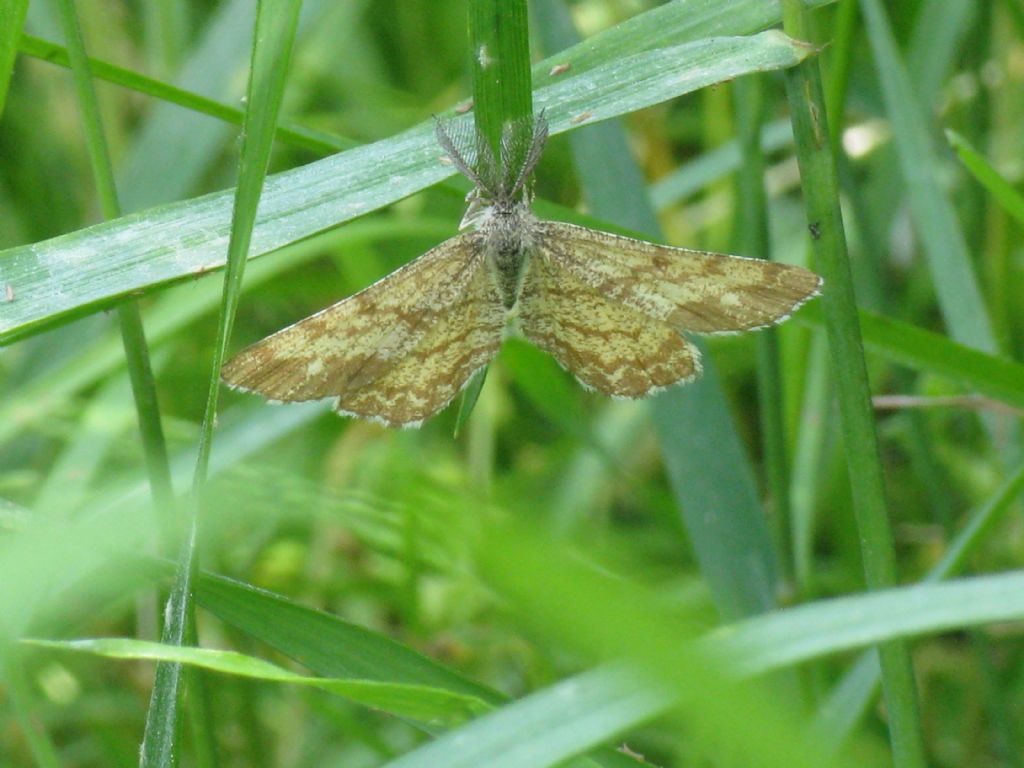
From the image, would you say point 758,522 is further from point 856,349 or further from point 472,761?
point 472,761

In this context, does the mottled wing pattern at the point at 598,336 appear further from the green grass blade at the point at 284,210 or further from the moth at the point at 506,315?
the green grass blade at the point at 284,210

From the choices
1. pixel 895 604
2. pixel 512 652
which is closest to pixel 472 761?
pixel 895 604

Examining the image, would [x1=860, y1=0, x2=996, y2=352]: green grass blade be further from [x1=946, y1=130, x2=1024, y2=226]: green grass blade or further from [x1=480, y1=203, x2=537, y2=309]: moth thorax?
[x1=480, y1=203, x2=537, y2=309]: moth thorax

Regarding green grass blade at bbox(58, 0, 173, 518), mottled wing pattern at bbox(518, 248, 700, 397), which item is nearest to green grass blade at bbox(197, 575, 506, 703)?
green grass blade at bbox(58, 0, 173, 518)

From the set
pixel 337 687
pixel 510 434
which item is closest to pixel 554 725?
pixel 337 687

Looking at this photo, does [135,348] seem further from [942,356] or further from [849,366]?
[942,356]
